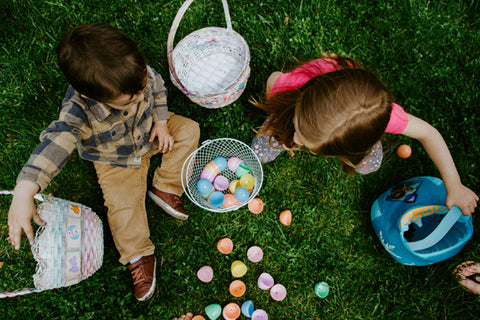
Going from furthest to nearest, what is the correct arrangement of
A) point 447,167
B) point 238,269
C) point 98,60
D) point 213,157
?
point 213,157 → point 238,269 → point 447,167 → point 98,60

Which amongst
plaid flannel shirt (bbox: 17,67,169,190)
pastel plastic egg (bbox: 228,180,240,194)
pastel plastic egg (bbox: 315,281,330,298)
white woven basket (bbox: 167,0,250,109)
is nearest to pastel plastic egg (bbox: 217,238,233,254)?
pastel plastic egg (bbox: 228,180,240,194)

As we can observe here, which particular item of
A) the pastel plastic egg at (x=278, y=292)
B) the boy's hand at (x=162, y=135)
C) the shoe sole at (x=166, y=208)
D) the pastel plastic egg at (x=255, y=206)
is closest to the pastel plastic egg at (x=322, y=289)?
the pastel plastic egg at (x=278, y=292)

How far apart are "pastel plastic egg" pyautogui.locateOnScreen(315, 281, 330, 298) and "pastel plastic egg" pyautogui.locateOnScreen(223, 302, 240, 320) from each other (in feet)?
Result: 1.73

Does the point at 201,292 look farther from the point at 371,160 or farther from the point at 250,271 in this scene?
the point at 371,160

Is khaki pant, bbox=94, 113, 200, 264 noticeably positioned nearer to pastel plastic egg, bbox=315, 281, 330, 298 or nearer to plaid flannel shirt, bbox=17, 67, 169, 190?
plaid flannel shirt, bbox=17, 67, 169, 190

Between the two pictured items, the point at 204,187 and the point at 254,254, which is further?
the point at 254,254

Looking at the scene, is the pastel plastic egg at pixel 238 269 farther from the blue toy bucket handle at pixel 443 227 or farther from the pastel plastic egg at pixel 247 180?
the blue toy bucket handle at pixel 443 227

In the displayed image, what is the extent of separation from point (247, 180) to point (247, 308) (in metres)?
0.79

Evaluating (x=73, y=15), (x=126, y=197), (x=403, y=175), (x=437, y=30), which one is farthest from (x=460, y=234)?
(x=73, y=15)

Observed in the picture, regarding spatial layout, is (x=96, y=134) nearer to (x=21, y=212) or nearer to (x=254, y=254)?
(x=21, y=212)

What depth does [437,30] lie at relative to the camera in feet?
8.35

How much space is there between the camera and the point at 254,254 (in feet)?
7.17

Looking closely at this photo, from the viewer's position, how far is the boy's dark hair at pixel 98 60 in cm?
137

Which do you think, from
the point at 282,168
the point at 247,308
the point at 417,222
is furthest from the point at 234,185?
the point at 417,222
